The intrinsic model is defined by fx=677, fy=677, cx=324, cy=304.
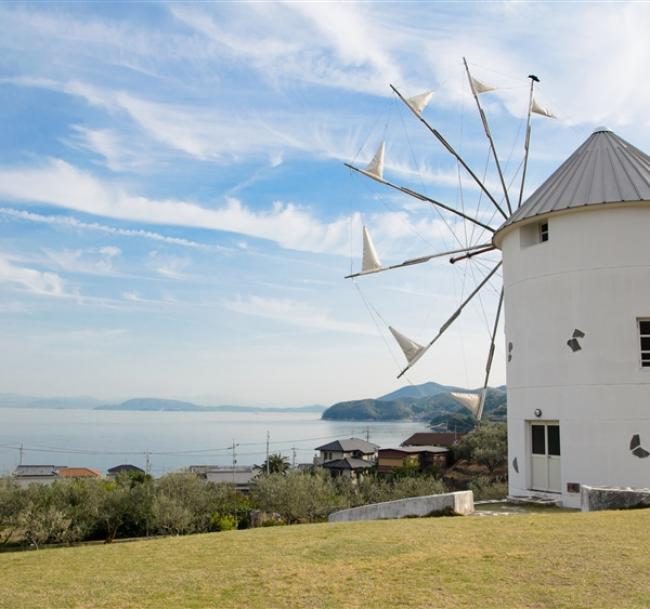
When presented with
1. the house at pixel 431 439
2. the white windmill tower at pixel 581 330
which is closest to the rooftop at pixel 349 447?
the house at pixel 431 439

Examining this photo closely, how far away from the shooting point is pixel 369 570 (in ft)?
23.4

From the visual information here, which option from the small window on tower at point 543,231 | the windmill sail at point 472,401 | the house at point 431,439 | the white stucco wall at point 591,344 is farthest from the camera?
the house at point 431,439

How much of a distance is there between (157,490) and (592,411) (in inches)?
968

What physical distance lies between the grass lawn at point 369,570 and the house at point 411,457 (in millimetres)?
52076

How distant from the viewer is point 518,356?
→ 14875 mm

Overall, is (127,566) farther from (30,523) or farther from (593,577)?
(30,523)

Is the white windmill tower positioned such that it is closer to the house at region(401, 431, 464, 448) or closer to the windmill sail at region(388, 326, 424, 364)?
the windmill sail at region(388, 326, 424, 364)

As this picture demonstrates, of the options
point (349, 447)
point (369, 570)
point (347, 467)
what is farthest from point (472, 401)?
point (349, 447)

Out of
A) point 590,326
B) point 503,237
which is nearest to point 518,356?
point 590,326

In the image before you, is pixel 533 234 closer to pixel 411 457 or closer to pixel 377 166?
pixel 377 166

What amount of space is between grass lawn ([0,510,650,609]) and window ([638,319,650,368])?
4456mm

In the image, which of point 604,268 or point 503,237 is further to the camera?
point 503,237

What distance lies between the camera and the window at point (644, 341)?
43.6 ft

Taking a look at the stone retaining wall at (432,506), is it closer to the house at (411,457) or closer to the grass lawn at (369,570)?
the grass lawn at (369,570)
